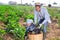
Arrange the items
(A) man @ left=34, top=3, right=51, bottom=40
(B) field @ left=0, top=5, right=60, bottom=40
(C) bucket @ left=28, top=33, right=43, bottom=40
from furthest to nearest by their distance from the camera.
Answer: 1. (B) field @ left=0, top=5, right=60, bottom=40
2. (C) bucket @ left=28, top=33, right=43, bottom=40
3. (A) man @ left=34, top=3, right=51, bottom=40

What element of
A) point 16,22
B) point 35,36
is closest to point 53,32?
point 16,22

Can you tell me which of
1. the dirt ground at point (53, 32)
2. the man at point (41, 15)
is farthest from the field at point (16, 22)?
the man at point (41, 15)

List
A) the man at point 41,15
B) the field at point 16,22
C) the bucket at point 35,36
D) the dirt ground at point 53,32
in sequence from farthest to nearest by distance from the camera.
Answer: the dirt ground at point 53,32, the field at point 16,22, the bucket at point 35,36, the man at point 41,15

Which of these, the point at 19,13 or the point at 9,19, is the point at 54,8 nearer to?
the point at 19,13

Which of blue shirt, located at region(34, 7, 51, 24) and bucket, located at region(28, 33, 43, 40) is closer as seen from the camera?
blue shirt, located at region(34, 7, 51, 24)

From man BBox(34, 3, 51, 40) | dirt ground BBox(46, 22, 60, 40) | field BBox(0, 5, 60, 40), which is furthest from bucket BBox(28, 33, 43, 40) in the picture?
dirt ground BBox(46, 22, 60, 40)

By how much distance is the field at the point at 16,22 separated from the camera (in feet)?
23.3

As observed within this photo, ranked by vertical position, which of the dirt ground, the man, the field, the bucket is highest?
the man

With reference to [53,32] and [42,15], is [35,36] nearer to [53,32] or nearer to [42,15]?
[42,15]

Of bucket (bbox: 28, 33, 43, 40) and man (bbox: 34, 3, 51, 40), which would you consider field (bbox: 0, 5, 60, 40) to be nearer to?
bucket (bbox: 28, 33, 43, 40)

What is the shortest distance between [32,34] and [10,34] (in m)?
1.34

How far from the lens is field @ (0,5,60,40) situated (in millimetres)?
7090

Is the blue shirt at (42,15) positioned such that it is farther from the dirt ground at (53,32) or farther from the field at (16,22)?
the dirt ground at (53,32)

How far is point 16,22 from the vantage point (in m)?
8.45
